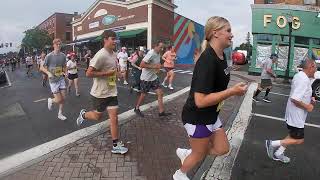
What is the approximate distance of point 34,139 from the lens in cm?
686

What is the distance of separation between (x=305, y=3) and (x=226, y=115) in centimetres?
1954

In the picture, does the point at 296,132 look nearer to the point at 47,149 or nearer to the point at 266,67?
the point at 47,149

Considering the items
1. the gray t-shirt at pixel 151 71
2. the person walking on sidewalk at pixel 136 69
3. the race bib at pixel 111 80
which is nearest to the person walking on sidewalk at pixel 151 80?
the gray t-shirt at pixel 151 71

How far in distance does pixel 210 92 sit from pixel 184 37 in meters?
31.9

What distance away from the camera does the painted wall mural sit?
3422 centimetres

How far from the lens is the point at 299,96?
18.1 ft

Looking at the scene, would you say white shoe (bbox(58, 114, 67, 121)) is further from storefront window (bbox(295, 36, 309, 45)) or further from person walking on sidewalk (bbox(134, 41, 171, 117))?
storefront window (bbox(295, 36, 309, 45))

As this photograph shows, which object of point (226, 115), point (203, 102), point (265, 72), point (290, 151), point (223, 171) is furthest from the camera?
point (265, 72)

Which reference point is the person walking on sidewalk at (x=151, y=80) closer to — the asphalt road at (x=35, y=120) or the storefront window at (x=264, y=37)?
the asphalt road at (x=35, y=120)

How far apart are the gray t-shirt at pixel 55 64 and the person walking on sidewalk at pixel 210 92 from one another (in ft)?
16.3

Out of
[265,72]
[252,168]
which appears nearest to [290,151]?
[252,168]

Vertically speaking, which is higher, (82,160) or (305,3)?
(305,3)

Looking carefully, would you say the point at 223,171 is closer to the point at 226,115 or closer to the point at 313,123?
the point at 226,115

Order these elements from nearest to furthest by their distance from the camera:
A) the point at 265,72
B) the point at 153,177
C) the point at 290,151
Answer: the point at 153,177 → the point at 290,151 → the point at 265,72
